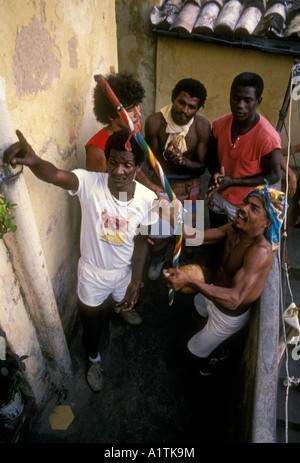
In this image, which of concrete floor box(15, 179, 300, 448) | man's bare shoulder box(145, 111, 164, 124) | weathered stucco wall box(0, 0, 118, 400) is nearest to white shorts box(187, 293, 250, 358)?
concrete floor box(15, 179, 300, 448)

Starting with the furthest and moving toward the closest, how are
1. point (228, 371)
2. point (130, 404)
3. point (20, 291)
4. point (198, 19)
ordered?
point (198, 19)
point (228, 371)
point (130, 404)
point (20, 291)

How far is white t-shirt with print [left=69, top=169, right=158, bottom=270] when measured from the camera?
2.76m

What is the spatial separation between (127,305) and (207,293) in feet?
2.84

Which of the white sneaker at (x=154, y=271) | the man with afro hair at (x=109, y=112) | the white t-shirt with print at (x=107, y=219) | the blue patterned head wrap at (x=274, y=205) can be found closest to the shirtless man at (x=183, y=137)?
the man with afro hair at (x=109, y=112)

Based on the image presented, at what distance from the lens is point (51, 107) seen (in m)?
2.62

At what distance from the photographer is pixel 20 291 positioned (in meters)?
2.57

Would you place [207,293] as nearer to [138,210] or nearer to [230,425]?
[138,210]

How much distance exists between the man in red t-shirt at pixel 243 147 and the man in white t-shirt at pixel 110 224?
116 cm

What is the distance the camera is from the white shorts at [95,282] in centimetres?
313

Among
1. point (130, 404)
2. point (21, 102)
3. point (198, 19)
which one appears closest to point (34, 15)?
point (21, 102)

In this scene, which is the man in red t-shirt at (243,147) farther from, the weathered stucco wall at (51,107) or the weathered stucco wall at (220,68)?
the weathered stucco wall at (220,68)

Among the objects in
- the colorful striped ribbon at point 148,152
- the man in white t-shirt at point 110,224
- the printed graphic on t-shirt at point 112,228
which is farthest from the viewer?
the printed graphic on t-shirt at point 112,228

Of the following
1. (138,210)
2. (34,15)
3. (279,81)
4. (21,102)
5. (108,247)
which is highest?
(279,81)

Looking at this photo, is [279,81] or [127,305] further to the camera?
[279,81]
